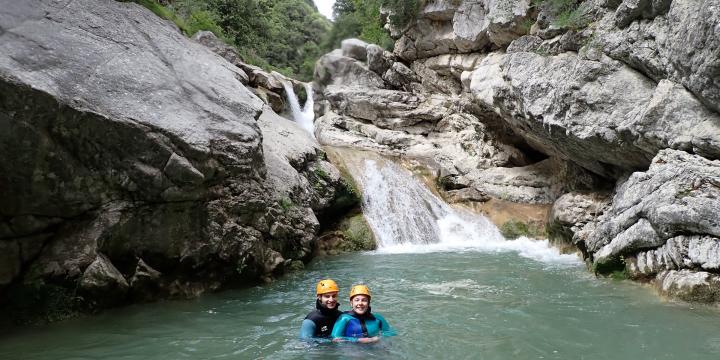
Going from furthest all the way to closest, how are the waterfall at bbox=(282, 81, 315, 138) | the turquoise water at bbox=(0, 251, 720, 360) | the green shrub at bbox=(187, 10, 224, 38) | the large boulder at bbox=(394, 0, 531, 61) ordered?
the waterfall at bbox=(282, 81, 315, 138)
the green shrub at bbox=(187, 10, 224, 38)
the large boulder at bbox=(394, 0, 531, 61)
the turquoise water at bbox=(0, 251, 720, 360)

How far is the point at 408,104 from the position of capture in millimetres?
23406

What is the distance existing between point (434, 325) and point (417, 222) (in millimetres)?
9590

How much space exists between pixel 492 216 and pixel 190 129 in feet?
40.9

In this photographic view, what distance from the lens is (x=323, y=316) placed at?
644 centimetres

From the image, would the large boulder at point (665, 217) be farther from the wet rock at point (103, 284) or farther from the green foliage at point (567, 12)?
the wet rock at point (103, 284)

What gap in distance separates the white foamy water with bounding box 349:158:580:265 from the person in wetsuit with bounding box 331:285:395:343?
8.35 metres

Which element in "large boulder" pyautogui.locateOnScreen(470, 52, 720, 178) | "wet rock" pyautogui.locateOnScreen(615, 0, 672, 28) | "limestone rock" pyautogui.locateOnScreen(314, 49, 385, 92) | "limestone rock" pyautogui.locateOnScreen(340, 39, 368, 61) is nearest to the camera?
"large boulder" pyautogui.locateOnScreen(470, 52, 720, 178)

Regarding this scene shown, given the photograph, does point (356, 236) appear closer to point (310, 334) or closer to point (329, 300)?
point (329, 300)

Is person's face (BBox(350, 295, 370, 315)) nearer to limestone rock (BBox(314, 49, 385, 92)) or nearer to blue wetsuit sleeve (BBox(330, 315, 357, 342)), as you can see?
blue wetsuit sleeve (BBox(330, 315, 357, 342))

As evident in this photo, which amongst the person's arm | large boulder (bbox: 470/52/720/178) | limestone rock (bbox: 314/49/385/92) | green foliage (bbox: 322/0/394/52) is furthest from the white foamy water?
green foliage (bbox: 322/0/394/52)

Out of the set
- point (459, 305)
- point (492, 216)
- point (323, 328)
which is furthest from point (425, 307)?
point (492, 216)

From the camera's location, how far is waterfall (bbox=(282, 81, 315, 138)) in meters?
25.0

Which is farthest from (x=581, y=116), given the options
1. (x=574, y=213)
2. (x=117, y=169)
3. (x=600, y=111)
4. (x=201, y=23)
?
(x=201, y=23)

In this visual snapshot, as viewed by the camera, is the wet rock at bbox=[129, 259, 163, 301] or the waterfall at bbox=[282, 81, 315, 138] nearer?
the wet rock at bbox=[129, 259, 163, 301]
